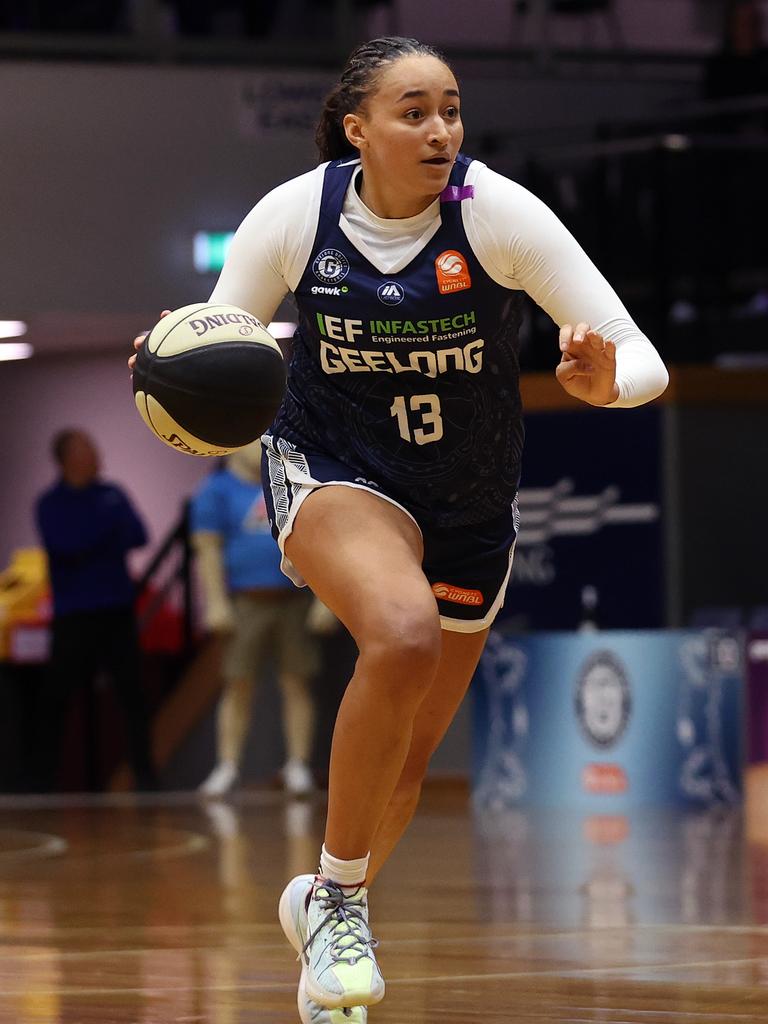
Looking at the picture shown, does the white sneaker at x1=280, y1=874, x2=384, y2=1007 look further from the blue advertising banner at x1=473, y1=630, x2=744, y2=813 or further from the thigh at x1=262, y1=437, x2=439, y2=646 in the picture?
the blue advertising banner at x1=473, y1=630, x2=744, y2=813

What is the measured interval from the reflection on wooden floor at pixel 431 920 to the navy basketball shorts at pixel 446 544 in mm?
829

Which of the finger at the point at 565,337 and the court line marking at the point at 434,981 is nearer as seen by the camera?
the finger at the point at 565,337

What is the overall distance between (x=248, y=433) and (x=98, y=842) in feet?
17.1

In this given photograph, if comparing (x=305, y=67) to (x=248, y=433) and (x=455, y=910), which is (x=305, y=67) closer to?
(x=455, y=910)

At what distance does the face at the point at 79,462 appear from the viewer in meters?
11.6

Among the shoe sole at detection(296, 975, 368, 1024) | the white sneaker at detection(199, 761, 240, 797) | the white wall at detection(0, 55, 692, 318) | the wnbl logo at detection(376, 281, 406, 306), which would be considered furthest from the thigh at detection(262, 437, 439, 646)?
the white wall at detection(0, 55, 692, 318)

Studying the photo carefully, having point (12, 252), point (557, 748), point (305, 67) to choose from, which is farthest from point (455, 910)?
point (305, 67)

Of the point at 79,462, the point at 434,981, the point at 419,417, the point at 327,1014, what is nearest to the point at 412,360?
the point at 419,417

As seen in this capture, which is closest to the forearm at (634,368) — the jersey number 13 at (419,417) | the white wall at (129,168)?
the jersey number 13 at (419,417)

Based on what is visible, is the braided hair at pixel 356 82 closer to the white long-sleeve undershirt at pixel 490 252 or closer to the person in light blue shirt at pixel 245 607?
the white long-sleeve undershirt at pixel 490 252

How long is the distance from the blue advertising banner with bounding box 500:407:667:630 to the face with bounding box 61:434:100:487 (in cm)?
252

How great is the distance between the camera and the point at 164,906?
630 centimetres

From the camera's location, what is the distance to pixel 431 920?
5816 millimetres

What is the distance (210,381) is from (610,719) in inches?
250
